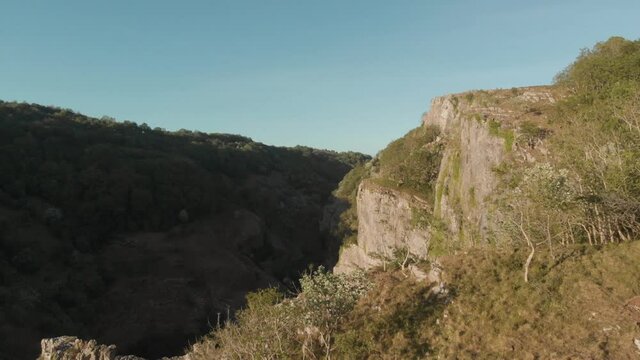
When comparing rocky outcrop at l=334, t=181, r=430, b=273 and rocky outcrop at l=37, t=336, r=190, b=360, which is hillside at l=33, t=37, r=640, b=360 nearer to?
rocky outcrop at l=37, t=336, r=190, b=360

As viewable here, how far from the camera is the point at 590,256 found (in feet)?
95.9

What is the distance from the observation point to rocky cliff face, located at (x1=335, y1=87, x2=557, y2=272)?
52.2 m

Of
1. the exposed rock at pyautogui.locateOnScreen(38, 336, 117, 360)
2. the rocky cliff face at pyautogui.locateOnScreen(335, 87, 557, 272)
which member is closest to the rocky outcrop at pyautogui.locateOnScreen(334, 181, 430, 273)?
the rocky cliff face at pyautogui.locateOnScreen(335, 87, 557, 272)

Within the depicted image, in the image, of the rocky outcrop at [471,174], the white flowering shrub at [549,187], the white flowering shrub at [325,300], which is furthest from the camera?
the rocky outcrop at [471,174]

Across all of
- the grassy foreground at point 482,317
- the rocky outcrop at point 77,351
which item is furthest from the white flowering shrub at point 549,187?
the rocky outcrop at point 77,351

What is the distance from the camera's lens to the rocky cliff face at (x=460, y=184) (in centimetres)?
5216

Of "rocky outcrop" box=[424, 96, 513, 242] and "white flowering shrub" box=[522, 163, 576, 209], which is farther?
"rocky outcrop" box=[424, 96, 513, 242]

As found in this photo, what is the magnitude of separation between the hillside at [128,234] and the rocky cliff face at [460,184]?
27.5m

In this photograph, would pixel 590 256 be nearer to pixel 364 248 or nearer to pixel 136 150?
pixel 364 248

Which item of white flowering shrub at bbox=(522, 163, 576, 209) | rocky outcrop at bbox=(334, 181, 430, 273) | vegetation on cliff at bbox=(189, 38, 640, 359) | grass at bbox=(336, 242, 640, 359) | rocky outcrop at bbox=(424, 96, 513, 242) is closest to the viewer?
grass at bbox=(336, 242, 640, 359)

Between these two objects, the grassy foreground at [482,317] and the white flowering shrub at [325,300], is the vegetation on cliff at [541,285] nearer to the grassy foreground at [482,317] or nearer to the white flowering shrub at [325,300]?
the grassy foreground at [482,317]

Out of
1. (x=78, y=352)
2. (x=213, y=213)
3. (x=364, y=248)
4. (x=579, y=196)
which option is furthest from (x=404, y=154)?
(x=78, y=352)

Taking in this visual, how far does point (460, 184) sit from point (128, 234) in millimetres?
70215

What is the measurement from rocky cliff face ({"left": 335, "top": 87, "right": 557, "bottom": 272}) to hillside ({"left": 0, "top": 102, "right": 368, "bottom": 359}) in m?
27.5
